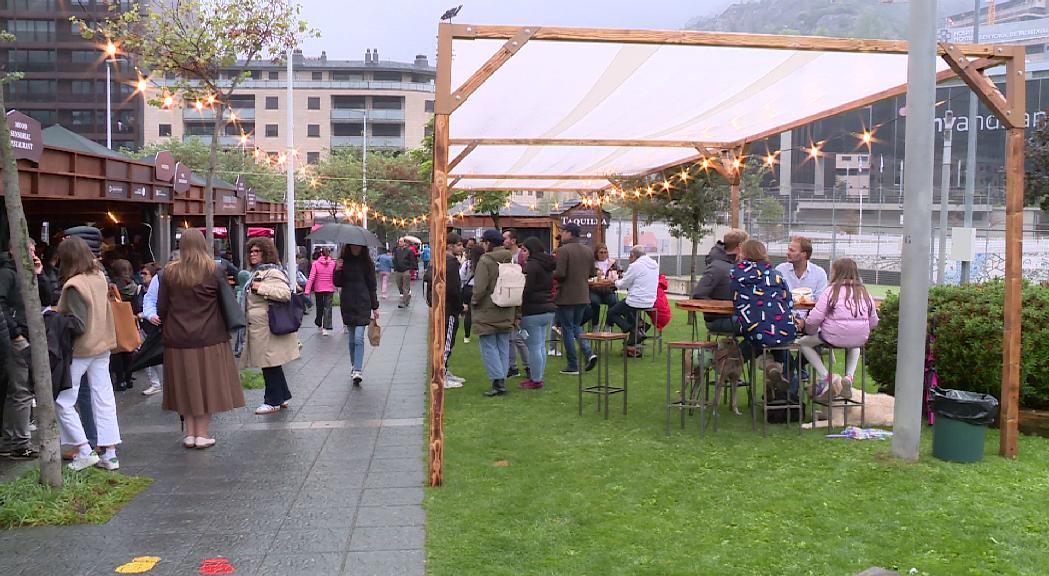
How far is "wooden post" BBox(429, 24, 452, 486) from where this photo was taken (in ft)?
19.3

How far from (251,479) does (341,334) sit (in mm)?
9907

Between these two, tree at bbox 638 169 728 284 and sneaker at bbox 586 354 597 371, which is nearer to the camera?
sneaker at bbox 586 354 597 371

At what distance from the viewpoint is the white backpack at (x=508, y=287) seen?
9141 millimetres

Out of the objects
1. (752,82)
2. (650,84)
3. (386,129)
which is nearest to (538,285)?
(650,84)

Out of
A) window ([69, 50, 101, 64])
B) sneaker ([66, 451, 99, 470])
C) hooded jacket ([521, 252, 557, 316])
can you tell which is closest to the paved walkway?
sneaker ([66, 451, 99, 470])

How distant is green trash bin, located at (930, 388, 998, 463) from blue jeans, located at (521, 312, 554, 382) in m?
4.24

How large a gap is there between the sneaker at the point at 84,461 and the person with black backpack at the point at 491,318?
12.9 ft

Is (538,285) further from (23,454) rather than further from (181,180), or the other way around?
(181,180)

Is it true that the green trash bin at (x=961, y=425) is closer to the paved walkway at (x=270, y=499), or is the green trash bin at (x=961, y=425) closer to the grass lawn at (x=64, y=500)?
the paved walkway at (x=270, y=499)

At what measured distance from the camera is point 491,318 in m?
9.21

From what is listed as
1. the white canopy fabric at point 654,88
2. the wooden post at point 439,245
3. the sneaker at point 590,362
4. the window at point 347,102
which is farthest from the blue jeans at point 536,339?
the window at point 347,102

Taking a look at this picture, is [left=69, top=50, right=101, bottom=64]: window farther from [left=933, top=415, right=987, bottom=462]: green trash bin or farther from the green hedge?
[left=933, top=415, right=987, bottom=462]: green trash bin

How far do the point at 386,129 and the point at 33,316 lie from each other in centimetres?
8663

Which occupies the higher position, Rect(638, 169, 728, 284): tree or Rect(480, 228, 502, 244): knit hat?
Rect(638, 169, 728, 284): tree
